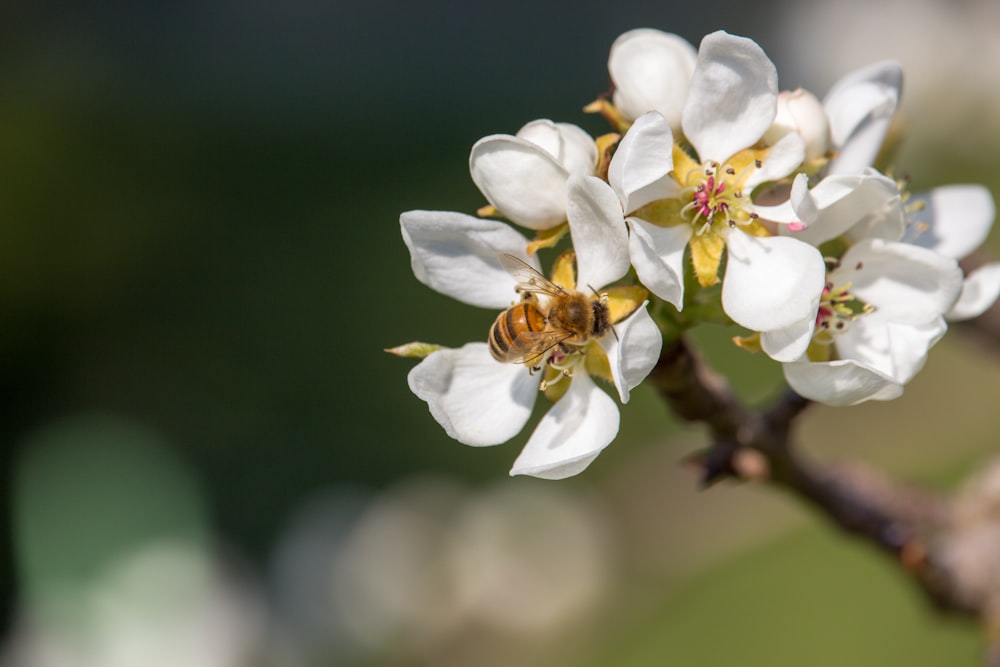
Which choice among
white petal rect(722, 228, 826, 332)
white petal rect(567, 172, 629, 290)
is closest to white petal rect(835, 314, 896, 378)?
white petal rect(722, 228, 826, 332)

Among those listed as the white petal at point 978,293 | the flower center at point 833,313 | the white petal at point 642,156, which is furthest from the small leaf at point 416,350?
the white petal at point 978,293

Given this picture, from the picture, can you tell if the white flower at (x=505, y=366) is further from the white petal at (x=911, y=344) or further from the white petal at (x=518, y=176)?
the white petal at (x=911, y=344)

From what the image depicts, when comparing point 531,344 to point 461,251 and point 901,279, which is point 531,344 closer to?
point 461,251

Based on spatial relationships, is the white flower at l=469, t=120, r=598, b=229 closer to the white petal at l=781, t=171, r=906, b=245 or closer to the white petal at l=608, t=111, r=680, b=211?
the white petal at l=608, t=111, r=680, b=211

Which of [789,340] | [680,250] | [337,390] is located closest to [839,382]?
[789,340]

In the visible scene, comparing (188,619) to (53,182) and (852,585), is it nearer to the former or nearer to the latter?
(852,585)
